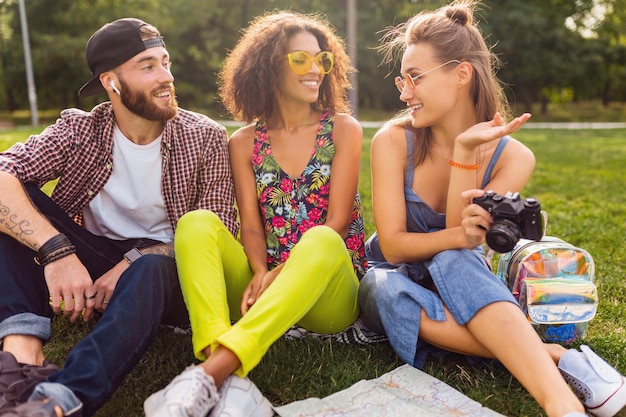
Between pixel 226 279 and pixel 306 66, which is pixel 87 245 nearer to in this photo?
pixel 226 279

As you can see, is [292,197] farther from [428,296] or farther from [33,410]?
[33,410]

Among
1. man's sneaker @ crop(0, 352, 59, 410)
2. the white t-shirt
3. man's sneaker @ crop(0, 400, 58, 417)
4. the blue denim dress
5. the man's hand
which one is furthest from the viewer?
the white t-shirt

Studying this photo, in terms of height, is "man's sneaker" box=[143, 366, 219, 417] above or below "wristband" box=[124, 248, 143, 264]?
below

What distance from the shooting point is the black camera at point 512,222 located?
94.8 inches

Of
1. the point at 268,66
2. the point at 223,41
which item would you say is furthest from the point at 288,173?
the point at 223,41

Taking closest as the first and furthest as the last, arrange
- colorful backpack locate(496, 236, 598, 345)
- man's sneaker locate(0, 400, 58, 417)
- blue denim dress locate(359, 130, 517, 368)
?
man's sneaker locate(0, 400, 58, 417) → blue denim dress locate(359, 130, 517, 368) → colorful backpack locate(496, 236, 598, 345)

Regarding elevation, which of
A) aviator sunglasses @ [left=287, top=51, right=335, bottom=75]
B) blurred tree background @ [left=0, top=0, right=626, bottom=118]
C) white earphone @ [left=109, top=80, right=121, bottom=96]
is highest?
aviator sunglasses @ [left=287, top=51, right=335, bottom=75]

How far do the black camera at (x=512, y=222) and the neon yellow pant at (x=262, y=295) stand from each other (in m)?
0.65

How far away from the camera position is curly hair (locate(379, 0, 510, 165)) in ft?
9.35

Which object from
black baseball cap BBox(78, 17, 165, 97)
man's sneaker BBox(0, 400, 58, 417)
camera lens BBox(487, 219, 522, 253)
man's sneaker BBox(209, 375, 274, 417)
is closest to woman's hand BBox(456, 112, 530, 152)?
camera lens BBox(487, 219, 522, 253)

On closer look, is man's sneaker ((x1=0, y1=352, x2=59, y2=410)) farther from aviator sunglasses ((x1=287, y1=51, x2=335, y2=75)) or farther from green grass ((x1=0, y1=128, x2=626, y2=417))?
aviator sunglasses ((x1=287, y1=51, x2=335, y2=75))

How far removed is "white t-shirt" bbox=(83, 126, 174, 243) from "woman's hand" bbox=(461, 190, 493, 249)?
1576 mm

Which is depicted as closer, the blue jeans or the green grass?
the blue jeans

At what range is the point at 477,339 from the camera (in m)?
2.55
